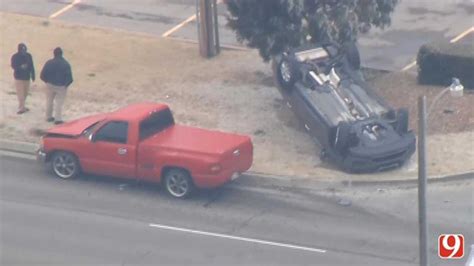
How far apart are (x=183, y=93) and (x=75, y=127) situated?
16.4ft

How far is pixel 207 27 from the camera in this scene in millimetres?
33312

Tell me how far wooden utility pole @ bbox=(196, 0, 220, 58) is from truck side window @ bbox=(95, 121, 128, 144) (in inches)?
305

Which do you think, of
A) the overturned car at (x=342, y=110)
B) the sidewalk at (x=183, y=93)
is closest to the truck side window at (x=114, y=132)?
the sidewalk at (x=183, y=93)

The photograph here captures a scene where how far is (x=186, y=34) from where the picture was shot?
117 ft

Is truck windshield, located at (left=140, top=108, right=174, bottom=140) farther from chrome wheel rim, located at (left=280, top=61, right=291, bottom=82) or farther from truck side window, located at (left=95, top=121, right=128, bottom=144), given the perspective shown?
chrome wheel rim, located at (left=280, top=61, right=291, bottom=82)

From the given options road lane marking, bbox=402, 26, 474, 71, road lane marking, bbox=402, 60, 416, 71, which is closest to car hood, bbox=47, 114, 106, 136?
road lane marking, bbox=402, 60, 416, 71

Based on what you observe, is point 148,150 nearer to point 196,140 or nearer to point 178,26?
point 196,140

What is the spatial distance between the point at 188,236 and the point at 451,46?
965 cm

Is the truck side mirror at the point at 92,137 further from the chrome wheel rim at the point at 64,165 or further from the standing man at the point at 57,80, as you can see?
the standing man at the point at 57,80

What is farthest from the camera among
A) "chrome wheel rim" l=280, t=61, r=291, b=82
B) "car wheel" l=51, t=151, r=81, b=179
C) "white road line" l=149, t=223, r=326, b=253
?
"chrome wheel rim" l=280, t=61, r=291, b=82

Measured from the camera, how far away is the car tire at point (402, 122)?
2652 cm

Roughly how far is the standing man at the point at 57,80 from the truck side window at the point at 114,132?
10.8 ft

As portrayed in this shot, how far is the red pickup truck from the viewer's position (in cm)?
2511

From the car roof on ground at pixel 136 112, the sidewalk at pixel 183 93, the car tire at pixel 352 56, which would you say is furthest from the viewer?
the car tire at pixel 352 56
